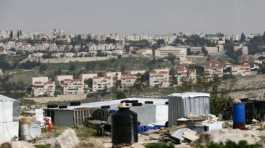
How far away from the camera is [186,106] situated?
Result: 17797 millimetres

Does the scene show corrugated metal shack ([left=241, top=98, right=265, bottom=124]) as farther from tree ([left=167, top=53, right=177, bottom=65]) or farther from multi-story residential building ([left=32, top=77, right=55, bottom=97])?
tree ([left=167, top=53, right=177, bottom=65])

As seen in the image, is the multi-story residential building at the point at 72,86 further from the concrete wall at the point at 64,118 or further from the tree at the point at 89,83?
the concrete wall at the point at 64,118

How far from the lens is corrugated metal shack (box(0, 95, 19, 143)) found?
52.6 ft

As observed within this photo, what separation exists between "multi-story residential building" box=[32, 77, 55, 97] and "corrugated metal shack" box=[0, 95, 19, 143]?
345 feet

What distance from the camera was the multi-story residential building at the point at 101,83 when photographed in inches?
5054

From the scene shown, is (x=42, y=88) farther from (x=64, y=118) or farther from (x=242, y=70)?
(x=64, y=118)

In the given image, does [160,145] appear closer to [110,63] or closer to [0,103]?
[0,103]

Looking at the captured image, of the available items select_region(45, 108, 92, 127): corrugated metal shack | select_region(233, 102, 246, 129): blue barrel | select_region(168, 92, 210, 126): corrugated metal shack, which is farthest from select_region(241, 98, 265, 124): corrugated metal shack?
select_region(45, 108, 92, 127): corrugated metal shack

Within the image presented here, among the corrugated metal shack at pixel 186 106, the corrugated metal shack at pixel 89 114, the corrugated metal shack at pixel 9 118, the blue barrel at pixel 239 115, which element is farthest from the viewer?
the corrugated metal shack at pixel 89 114

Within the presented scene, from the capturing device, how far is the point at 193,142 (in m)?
13.1

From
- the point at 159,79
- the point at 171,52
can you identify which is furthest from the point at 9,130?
the point at 171,52

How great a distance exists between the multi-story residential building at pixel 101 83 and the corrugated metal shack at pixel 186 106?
109 m

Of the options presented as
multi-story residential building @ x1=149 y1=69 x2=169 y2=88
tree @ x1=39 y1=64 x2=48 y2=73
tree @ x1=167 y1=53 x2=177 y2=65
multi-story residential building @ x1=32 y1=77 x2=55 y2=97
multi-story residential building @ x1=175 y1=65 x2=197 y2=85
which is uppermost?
tree @ x1=167 y1=53 x2=177 y2=65

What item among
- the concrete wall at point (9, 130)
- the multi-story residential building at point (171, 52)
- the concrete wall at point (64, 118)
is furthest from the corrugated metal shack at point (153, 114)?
the multi-story residential building at point (171, 52)
